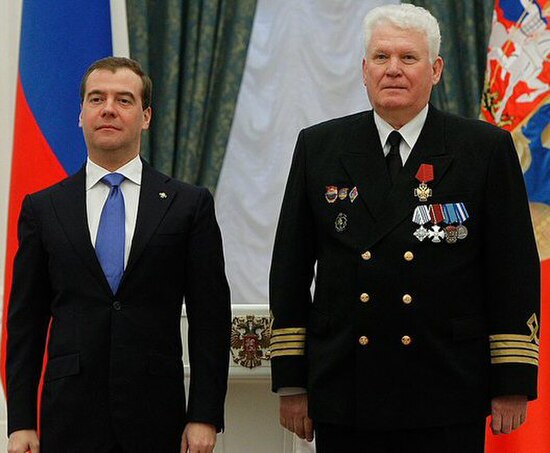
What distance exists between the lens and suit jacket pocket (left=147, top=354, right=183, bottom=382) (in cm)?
247

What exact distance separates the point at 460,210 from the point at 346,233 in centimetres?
26

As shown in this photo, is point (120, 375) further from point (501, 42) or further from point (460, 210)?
point (501, 42)

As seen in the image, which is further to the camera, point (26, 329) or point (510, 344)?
point (26, 329)

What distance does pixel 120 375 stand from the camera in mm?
2449

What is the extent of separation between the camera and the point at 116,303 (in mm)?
2473

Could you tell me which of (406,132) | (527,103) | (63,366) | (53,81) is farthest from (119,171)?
(527,103)

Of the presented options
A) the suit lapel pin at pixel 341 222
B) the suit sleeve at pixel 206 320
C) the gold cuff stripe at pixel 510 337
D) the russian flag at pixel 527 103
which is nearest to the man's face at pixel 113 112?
the suit sleeve at pixel 206 320

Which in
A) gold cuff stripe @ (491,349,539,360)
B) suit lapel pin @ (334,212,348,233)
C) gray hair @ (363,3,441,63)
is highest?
gray hair @ (363,3,441,63)

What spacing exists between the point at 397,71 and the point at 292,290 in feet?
1.85

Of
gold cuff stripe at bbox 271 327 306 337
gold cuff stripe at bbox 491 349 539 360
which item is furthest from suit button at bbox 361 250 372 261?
Result: gold cuff stripe at bbox 491 349 539 360

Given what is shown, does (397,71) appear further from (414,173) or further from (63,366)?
(63,366)

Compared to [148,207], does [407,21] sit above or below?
above

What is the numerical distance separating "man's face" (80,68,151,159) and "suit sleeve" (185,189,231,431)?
249mm

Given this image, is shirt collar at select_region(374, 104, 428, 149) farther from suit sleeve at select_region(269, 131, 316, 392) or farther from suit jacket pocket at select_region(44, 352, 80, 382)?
suit jacket pocket at select_region(44, 352, 80, 382)
